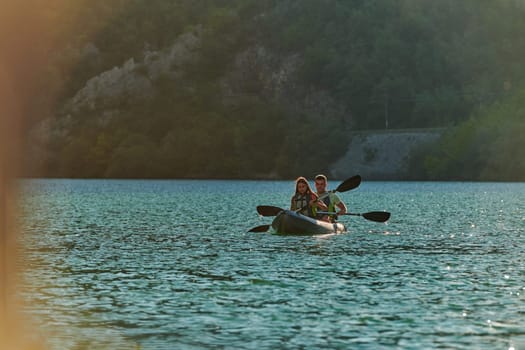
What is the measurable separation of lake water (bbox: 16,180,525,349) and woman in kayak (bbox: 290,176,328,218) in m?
1.46

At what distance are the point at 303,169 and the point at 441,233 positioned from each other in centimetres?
13867

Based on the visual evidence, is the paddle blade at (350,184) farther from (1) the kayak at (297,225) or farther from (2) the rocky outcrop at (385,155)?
(2) the rocky outcrop at (385,155)

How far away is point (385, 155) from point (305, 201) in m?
139

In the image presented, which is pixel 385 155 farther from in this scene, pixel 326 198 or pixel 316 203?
pixel 316 203

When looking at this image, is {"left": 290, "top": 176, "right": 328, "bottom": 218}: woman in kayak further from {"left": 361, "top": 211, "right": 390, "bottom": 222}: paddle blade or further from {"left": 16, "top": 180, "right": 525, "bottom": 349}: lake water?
{"left": 361, "top": 211, "right": 390, "bottom": 222}: paddle blade

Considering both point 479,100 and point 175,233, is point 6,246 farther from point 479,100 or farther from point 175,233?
point 479,100

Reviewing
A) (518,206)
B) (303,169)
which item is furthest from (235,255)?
(303,169)

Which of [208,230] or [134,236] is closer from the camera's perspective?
[134,236]

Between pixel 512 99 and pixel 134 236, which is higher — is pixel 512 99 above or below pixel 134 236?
above

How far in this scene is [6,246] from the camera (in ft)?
121

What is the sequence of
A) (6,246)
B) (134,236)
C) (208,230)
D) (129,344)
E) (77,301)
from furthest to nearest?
(208,230)
(134,236)
(6,246)
(77,301)
(129,344)

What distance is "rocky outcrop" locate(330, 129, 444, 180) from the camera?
583 feet

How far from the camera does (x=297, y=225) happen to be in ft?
129

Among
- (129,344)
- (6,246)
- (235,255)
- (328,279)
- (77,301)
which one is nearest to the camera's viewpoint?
(129,344)
